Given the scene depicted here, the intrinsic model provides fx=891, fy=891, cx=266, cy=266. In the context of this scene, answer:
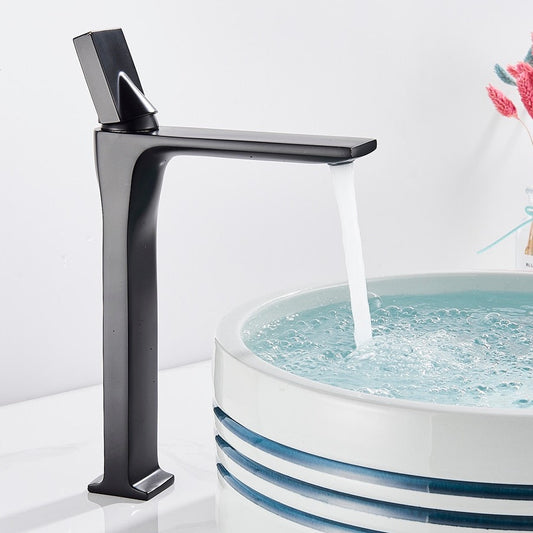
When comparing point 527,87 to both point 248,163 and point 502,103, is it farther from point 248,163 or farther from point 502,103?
point 248,163

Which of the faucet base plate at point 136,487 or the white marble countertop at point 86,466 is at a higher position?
the faucet base plate at point 136,487

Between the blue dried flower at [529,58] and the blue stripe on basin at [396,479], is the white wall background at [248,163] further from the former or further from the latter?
the blue stripe on basin at [396,479]

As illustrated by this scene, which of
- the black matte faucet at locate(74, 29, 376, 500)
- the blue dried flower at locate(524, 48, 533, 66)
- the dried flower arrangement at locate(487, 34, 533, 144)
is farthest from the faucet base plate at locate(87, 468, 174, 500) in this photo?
the blue dried flower at locate(524, 48, 533, 66)

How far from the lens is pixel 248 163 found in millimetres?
1053

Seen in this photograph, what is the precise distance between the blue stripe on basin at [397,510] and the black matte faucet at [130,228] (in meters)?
0.22

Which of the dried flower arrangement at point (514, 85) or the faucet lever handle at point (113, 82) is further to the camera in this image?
the dried flower arrangement at point (514, 85)

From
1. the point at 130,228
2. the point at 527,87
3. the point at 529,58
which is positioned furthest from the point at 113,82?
the point at 529,58

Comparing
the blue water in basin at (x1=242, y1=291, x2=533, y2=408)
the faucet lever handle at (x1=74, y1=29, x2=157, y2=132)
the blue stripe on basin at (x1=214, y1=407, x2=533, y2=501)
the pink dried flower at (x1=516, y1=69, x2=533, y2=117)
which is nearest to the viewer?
the blue stripe on basin at (x1=214, y1=407, x2=533, y2=501)

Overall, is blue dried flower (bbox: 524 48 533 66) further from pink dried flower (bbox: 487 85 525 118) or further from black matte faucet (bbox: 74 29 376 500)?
black matte faucet (bbox: 74 29 376 500)

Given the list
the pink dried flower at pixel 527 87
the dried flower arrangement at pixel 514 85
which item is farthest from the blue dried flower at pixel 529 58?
the pink dried flower at pixel 527 87

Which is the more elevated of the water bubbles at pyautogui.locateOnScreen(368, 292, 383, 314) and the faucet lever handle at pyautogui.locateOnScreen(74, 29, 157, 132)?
the faucet lever handle at pyautogui.locateOnScreen(74, 29, 157, 132)

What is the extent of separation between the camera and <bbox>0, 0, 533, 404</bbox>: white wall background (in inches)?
34.9

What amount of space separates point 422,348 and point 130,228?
22 cm

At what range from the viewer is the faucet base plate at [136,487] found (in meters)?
0.67
